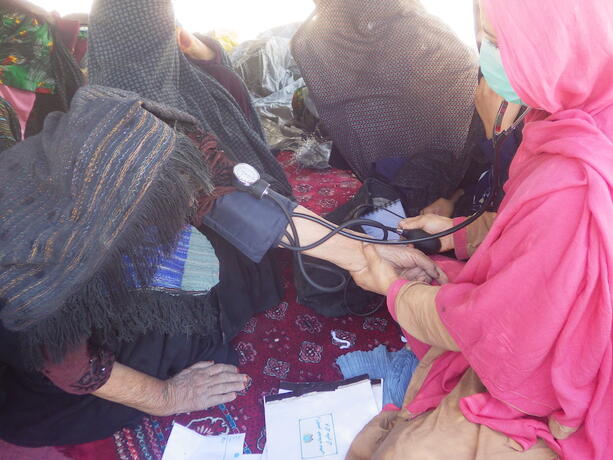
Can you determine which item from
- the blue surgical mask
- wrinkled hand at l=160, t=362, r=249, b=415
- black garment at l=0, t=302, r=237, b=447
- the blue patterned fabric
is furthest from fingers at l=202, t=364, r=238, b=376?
the blue surgical mask

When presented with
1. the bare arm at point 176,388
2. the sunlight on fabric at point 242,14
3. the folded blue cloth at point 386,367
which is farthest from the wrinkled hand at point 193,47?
the sunlight on fabric at point 242,14

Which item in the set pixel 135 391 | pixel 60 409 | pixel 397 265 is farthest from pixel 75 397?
pixel 397 265

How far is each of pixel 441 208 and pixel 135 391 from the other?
112cm

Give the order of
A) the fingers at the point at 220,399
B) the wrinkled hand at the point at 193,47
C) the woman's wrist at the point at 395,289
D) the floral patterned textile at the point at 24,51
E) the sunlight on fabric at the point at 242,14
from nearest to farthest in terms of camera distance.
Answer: the woman's wrist at the point at 395,289, the fingers at the point at 220,399, the floral patterned textile at the point at 24,51, the wrinkled hand at the point at 193,47, the sunlight on fabric at the point at 242,14

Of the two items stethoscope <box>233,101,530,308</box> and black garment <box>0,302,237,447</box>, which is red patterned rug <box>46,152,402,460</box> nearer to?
black garment <box>0,302,237,447</box>

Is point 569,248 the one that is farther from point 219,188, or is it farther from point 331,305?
point 331,305

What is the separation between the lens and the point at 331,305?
1.33 meters

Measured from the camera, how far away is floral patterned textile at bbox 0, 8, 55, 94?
1245 millimetres

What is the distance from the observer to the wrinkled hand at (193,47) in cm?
142

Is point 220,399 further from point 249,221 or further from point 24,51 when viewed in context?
point 24,51

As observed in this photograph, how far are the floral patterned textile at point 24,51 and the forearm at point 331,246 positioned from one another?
95 cm

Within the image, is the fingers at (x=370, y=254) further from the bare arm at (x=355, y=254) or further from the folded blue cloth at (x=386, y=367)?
the folded blue cloth at (x=386, y=367)

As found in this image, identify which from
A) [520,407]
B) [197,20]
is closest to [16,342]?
[520,407]

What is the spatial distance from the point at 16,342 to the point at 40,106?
79cm
